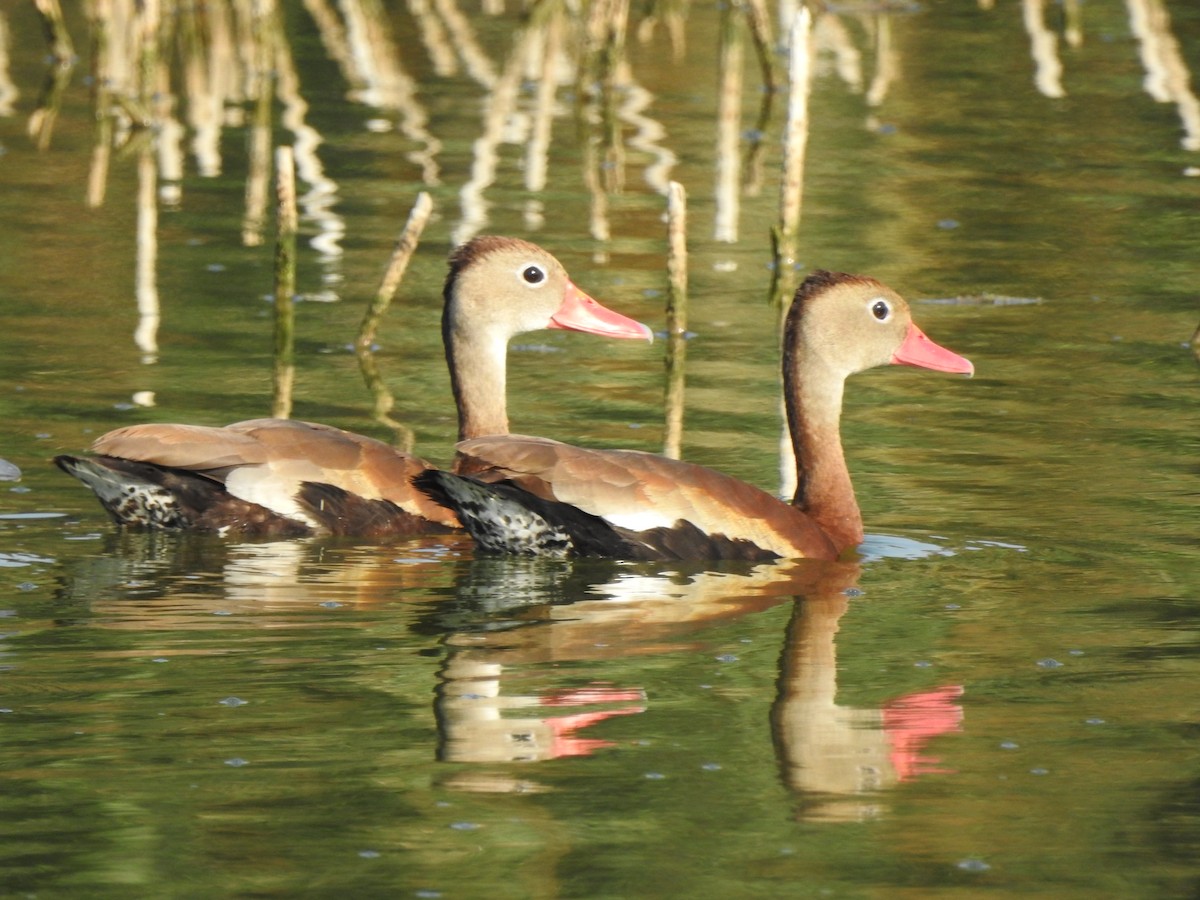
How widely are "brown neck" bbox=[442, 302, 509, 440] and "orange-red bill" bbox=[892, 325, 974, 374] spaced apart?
176 cm

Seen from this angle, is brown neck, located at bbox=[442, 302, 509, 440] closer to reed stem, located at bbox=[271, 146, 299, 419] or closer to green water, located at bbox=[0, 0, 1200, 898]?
green water, located at bbox=[0, 0, 1200, 898]

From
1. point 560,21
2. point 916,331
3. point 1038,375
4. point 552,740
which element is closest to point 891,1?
point 560,21

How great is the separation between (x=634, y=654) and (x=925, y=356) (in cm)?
317

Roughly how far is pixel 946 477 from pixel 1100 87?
40.6ft

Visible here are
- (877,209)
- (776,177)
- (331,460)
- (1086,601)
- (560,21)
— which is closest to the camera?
(1086,601)

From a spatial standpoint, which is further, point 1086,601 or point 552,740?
point 1086,601

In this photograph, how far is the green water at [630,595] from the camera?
6.51 metres

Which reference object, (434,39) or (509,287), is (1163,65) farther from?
(509,287)

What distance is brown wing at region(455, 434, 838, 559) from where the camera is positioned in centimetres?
952

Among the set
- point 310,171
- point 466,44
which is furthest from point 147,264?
point 466,44

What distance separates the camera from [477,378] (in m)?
11.2

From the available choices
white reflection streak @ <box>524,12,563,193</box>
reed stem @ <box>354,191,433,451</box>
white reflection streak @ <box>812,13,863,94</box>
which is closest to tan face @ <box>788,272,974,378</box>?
reed stem @ <box>354,191,433,451</box>

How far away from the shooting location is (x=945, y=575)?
9484 millimetres

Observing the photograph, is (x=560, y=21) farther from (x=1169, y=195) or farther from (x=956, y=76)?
(x=1169, y=195)
